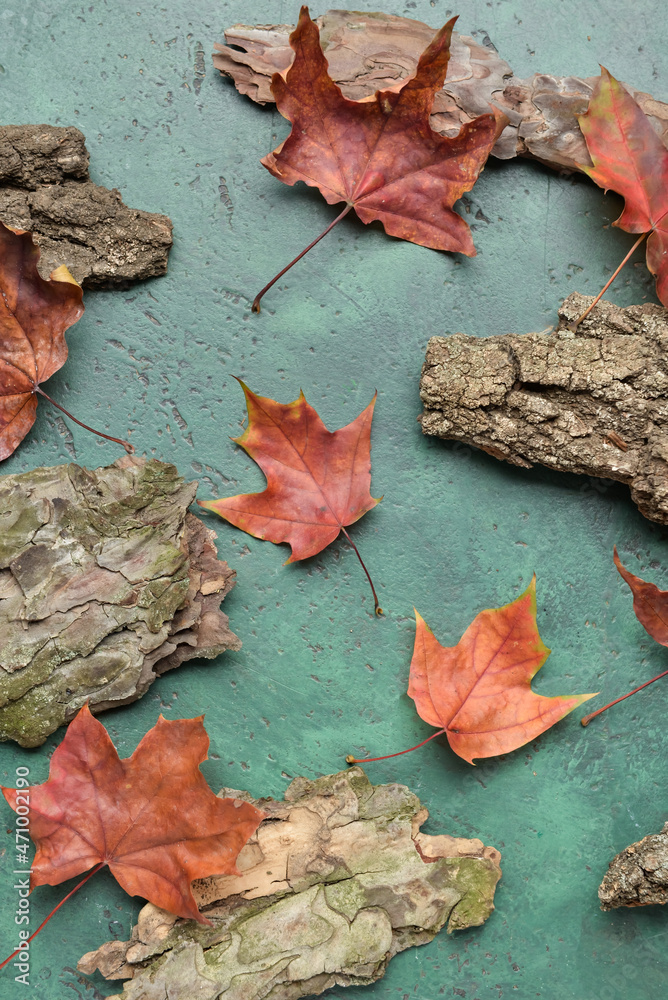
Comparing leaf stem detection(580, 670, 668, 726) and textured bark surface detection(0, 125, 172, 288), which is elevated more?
textured bark surface detection(0, 125, 172, 288)

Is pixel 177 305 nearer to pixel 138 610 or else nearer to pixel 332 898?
pixel 138 610

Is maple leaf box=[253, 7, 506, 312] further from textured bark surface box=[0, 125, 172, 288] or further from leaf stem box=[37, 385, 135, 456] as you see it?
leaf stem box=[37, 385, 135, 456]

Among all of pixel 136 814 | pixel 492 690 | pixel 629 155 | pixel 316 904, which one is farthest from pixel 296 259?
pixel 316 904

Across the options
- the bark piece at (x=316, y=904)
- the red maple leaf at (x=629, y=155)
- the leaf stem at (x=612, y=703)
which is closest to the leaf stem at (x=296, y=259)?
the red maple leaf at (x=629, y=155)

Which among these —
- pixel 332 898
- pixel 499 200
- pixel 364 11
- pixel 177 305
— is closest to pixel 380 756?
pixel 332 898

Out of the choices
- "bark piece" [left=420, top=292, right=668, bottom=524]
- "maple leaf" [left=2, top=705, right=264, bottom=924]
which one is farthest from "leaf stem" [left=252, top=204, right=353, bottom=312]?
"maple leaf" [left=2, top=705, right=264, bottom=924]

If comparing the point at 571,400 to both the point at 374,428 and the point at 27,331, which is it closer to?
the point at 374,428
